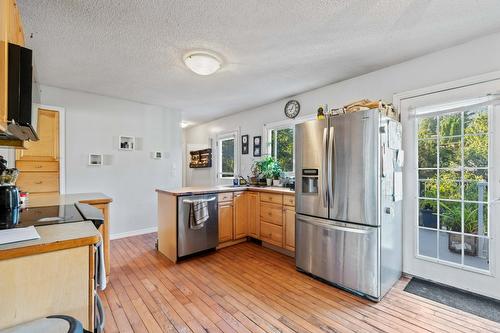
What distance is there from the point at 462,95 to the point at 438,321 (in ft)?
6.55

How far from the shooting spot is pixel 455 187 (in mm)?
2357

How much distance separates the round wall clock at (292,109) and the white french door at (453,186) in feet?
4.97

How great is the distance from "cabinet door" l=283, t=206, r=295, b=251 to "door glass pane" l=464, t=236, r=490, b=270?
5.62 ft

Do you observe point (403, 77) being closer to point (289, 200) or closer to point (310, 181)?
point (310, 181)

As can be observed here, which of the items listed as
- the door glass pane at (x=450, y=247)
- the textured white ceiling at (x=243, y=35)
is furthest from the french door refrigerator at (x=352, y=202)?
the textured white ceiling at (x=243, y=35)

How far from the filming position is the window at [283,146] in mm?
3990

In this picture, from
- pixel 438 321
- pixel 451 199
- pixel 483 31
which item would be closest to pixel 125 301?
pixel 438 321

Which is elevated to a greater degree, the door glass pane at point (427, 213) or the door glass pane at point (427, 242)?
the door glass pane at point (427, 213)

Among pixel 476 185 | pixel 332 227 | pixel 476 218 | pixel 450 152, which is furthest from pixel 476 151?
pixel 332 227

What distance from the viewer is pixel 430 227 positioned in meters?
2.51

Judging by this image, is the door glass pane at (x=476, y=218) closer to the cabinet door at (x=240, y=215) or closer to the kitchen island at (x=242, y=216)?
the kitchen island at (x=242, y=216)

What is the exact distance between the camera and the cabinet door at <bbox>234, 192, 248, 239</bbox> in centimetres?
359

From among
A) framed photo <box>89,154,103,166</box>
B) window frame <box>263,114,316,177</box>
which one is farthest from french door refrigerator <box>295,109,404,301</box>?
framed photo <box>89,154,103,166</box>

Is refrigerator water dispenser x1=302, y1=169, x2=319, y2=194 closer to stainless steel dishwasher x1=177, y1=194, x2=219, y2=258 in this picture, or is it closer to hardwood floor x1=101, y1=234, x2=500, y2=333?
hardwood floor x1=101, y1=234, x2=500, y2=333
